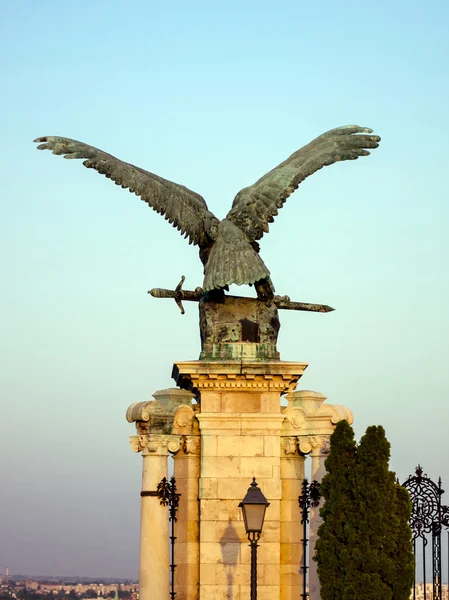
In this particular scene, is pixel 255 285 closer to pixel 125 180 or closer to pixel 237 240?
pixel 237 240

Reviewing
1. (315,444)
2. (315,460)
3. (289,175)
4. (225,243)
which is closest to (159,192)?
(225,243)

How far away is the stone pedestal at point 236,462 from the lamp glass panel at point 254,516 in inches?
131

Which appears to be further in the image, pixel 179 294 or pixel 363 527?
pixel 179 294

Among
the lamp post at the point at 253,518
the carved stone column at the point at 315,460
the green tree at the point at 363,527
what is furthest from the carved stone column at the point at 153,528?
the lamp post at the point at 253,518

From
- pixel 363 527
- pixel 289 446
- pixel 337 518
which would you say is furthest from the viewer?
pixel 289 446

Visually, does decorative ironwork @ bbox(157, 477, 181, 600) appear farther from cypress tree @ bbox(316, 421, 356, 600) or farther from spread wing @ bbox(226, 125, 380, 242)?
spread wing @ bbox(226, 125, 380, 242)

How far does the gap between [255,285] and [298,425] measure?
246 centimetres

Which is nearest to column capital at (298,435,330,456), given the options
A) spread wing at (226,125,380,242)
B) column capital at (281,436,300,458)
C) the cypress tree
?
column capital at (281,436,300,458)

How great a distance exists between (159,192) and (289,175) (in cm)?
228

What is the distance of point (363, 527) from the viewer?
23.0 metres

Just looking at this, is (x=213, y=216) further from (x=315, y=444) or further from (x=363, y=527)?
(x=363, y=527)

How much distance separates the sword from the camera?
82.4 feet

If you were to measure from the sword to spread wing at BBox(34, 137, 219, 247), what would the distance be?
0.85 meters

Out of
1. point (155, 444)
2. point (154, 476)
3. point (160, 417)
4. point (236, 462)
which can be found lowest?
point (154, 476)
